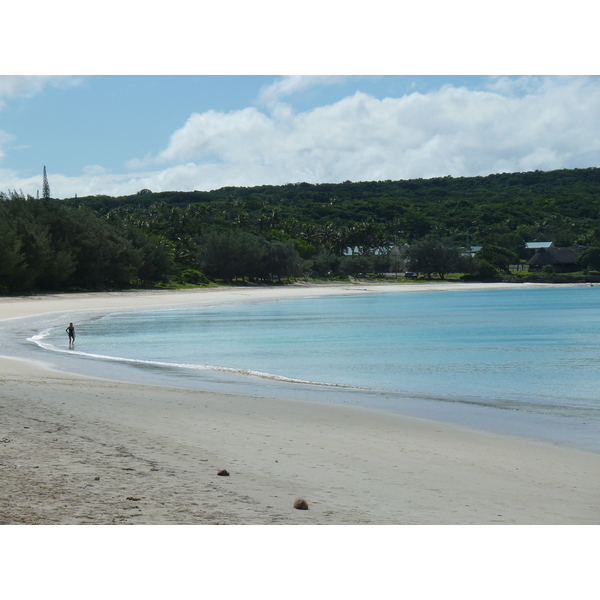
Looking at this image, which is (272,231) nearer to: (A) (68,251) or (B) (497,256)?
(B) (497,256)

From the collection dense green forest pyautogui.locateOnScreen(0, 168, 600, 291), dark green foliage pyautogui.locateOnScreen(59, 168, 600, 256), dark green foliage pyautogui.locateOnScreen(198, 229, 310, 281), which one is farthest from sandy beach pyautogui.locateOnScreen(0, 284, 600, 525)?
dark green foliage pyautogui.locateOnScreen(59, 168, 600, 256)

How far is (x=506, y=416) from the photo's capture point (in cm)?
1423

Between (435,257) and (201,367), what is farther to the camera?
(435,257)

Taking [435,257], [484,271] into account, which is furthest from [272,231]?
[484,271]

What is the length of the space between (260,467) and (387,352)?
20.1 metres

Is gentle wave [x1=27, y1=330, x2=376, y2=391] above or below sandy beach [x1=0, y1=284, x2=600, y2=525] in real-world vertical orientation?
below

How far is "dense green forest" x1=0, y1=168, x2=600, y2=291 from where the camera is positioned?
72.1m

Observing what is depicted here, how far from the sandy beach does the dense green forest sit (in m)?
54.2

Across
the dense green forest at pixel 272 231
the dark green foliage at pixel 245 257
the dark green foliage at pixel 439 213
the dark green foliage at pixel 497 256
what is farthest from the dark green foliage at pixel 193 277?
the dark green foliage at pixel 497 256

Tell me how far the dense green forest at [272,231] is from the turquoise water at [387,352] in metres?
25.7

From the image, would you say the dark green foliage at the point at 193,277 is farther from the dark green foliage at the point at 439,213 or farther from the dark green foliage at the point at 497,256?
the dark green foliage at the point at 497,256

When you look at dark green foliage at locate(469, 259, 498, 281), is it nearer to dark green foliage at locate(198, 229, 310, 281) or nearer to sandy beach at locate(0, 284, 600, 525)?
dark green foliage at locate(198, 229, 310, 281)

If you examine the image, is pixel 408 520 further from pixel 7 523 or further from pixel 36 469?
pixel 36 469

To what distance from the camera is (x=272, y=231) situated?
12238cm
